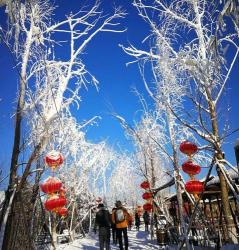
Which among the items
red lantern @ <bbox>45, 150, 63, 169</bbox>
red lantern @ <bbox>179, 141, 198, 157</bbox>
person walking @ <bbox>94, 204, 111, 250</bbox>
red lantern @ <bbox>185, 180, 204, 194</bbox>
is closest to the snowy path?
person walking @ <bbox>94, 204, 111, 250</bbox>

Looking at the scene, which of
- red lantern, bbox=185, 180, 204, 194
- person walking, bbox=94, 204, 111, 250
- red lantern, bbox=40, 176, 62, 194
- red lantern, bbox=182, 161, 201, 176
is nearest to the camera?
Answer: red lantern, bbox=182, 161, 201, 176

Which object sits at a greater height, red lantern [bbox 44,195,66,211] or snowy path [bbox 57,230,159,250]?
red lantern [bbox 44,195,66,211]

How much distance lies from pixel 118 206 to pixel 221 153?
16.1 ft

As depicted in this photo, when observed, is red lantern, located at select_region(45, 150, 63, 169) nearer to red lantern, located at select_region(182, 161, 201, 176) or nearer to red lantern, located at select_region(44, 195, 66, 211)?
red lantern, located at select_region(44, 195, 66, 211)

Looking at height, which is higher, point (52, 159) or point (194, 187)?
point (52, 159)

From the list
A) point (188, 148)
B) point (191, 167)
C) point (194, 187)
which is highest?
point (188, 148)

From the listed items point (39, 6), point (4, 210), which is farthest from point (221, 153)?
point (39, 6)

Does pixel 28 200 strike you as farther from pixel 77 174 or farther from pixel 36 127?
pixel 77 174

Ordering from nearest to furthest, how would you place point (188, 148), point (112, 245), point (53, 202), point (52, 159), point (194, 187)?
point (188, 148)
point (52, 159)
point (194, 187)
point (53, 202)
point (112, 245)

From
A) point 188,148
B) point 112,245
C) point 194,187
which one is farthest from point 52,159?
point 112,245

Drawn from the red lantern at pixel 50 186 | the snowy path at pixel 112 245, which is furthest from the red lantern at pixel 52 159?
the snowy path at pixel 112 245

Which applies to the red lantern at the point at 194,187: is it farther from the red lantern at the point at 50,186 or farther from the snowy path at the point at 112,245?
the snowy path at the point at 112,245

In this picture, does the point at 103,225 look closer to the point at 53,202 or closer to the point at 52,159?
the point at 53,202

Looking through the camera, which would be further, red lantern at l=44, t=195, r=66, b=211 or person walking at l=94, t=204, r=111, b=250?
person walking at l=94, t=204, r=111, b=250
